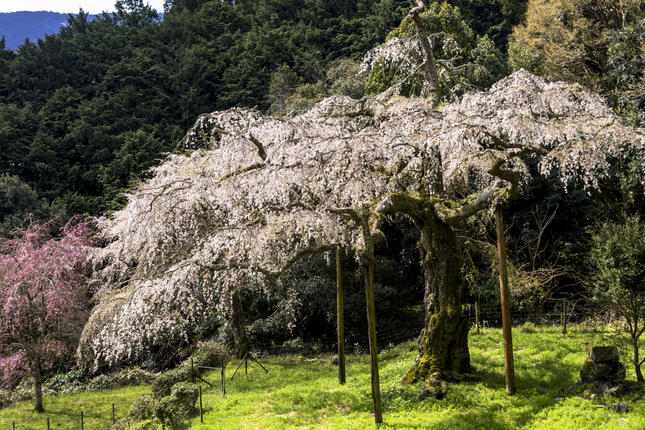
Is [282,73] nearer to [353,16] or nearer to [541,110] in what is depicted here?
[353,16]

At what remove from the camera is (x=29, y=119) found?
27031 millimetres

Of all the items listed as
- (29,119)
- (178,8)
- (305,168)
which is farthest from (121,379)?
(178,8)

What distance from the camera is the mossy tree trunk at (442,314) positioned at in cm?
818

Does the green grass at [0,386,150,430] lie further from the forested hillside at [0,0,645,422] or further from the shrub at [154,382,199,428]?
the shrub at [154,382,199,428]

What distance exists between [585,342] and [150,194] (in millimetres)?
9814

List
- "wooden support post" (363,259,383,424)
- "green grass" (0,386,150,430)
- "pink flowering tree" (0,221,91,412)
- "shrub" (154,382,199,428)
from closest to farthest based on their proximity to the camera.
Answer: "wooden support post" (363,259,383,424)
"shrub" (154,382,199,428)
"green grass" (0,386,150,430)
"pink flowering tree" (0,221,91,412)

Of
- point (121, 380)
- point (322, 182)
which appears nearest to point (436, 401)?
point (322, 182)

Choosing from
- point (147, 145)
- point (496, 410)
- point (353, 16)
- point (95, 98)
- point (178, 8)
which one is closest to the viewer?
point (496, 410)

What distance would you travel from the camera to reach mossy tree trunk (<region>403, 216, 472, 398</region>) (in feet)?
26.8

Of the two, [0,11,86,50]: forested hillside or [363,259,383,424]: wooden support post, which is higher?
[0,11,86,50]: forested hillside

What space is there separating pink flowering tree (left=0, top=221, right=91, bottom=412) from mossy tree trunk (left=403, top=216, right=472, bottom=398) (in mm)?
10102

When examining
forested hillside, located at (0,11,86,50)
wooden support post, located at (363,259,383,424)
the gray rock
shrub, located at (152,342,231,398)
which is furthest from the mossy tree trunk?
forested hillside, located at (0,11,86,50)

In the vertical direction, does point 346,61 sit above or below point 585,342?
above

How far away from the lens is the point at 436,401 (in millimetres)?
7547
